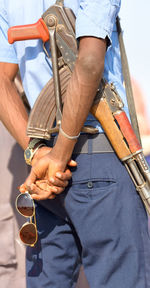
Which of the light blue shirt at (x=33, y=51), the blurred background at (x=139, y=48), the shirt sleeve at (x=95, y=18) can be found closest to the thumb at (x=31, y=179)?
the light blue shirt at (x=33, y=51)

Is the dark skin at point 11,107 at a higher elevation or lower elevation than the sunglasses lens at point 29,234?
higher

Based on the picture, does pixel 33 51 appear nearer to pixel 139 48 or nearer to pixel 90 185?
pixel 90 185

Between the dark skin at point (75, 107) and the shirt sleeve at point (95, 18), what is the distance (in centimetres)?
2

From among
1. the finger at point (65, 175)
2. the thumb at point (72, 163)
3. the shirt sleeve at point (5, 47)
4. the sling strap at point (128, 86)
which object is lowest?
the finger at point (65, 175)

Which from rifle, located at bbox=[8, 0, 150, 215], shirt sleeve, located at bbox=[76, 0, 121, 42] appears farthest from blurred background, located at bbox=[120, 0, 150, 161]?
shirt sleeve, located at bbox=[76, 0, 121, 42]

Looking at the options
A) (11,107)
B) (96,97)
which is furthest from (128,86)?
(11,107)

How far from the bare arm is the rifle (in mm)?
200

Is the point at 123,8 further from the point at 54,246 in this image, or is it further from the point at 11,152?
the point at 54,246

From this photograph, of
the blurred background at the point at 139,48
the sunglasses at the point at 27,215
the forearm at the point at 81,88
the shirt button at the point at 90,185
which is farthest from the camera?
the blurred background at the point at 139,48

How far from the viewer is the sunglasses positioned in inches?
58.2

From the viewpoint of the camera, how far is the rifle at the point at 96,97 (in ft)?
4.53

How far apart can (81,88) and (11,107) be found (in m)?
0.43

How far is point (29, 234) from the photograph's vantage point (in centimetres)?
151

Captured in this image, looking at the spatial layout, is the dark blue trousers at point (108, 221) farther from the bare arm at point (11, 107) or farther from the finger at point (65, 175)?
the bare arm at point (11, 107)
